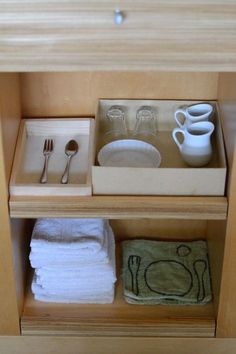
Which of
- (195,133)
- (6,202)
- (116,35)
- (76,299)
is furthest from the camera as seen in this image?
(76,299)

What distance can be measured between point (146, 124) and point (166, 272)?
0.40 meters

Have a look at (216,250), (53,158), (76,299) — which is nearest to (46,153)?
(53,158)

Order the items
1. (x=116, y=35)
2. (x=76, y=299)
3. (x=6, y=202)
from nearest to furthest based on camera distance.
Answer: (x=116, y=35) < (x=6, y=202) < (x=76, y=299)

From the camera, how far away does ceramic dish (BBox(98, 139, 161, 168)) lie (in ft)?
5.10

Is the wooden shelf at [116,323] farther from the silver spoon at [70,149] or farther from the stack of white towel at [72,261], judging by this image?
the silver spoon at [70,149]

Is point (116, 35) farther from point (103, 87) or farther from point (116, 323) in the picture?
point (116, 323)

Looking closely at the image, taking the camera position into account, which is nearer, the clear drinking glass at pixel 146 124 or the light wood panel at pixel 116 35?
the light wood panel at pixel 116 35

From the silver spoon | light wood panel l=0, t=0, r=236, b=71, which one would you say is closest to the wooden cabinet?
light wood panel l=0, t=0, r=236, b=71

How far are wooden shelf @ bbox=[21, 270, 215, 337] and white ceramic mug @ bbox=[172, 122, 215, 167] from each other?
379 millimetres

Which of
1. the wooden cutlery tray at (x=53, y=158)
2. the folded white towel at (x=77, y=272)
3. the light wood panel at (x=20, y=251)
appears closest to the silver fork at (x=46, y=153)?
the wooden cutlery tray at (x=53, y=158)

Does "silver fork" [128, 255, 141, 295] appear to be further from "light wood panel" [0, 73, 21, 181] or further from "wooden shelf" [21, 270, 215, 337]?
"light wood panel" [0, 73, 21, 181]

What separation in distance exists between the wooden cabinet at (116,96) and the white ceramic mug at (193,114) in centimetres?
4

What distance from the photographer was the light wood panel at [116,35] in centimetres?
118

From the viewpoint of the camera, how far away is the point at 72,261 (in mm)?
1608
